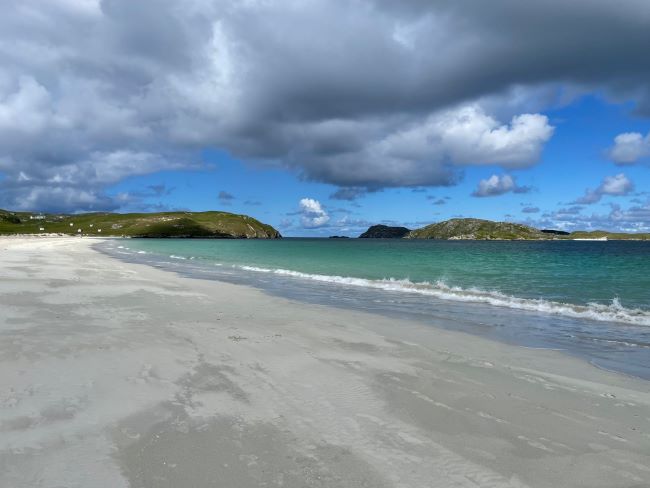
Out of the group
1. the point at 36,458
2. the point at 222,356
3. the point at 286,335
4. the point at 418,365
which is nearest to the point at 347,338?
the point at 286,335

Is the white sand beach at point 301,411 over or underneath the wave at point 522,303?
underneath

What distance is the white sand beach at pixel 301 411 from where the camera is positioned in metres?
5.55

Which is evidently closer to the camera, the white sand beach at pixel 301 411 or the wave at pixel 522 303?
the white sand beach at pixel 301 411

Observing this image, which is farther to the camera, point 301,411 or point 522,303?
point 522,303

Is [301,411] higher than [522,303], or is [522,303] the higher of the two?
[522,303]

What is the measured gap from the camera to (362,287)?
3181cm

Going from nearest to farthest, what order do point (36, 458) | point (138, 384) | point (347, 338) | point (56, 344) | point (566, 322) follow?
1. point (36, 458)
2. point (138, 384)
3. point (56, 344)
4. point (347, 338)
5. point (566, 322)

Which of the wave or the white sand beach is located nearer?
the white sand beach

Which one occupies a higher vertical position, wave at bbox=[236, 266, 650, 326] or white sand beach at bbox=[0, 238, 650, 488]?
wave at bbox=[236, 266, 650, 326]

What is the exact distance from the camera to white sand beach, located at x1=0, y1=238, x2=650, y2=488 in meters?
5.55

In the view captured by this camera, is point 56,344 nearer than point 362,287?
Yes

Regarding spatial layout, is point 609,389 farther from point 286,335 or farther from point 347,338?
point 286,335

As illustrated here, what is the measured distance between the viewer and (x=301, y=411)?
753 centimetres

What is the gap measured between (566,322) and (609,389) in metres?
10.4
